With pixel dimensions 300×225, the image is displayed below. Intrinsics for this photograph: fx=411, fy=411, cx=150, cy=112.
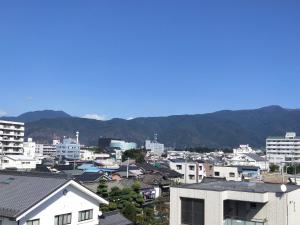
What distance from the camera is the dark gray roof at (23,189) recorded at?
595 inches

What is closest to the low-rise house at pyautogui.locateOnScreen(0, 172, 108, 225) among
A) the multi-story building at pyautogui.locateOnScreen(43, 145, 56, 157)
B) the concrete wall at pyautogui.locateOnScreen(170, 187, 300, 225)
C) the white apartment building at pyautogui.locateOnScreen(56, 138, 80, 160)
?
the concrete wall at pyautogui.locateOnScreen(170, 187, 300, 225)

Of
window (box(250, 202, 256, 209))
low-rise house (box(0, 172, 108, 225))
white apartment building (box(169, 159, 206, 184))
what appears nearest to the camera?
low-rise house (box(0, 172, 108, 225))

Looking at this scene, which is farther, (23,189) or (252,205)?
(252,205)

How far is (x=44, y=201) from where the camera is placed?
1573cm

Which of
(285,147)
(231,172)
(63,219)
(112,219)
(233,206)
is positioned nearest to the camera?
(63,219)

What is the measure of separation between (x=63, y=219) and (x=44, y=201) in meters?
1.68

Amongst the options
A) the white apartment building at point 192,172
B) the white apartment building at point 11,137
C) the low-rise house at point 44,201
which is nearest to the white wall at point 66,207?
the low-rise house at point 44,201

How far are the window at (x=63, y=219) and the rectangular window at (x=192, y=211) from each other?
5394 millimetres

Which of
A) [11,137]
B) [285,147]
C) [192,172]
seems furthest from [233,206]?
[285,147]

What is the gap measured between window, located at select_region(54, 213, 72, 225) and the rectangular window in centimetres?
539

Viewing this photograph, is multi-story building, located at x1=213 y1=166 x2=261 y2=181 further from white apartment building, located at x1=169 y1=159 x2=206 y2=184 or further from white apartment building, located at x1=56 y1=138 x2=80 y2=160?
white apartment building, located at x1=56 y1=138 x2=80 y2=160

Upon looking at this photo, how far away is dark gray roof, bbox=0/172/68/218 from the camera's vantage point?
15.1m

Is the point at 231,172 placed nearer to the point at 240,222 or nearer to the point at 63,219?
the point at 240,222

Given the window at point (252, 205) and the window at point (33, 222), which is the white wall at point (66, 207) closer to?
the window at point (33, 222)
